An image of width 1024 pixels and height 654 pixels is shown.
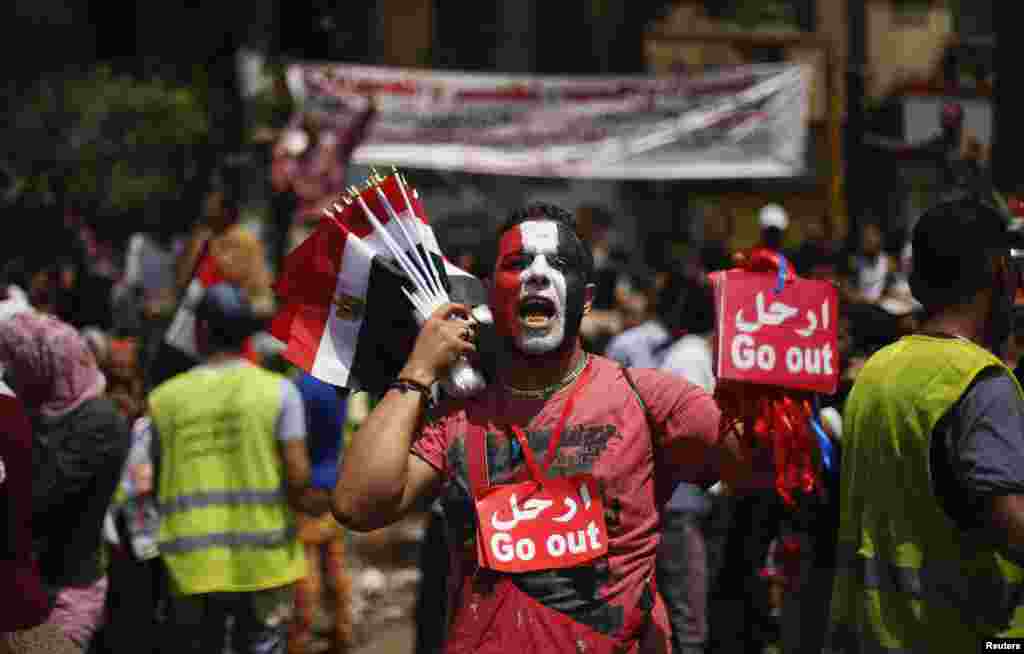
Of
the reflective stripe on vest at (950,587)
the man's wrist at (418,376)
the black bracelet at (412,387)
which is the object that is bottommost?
the reflective stripe on vest at (950,587)

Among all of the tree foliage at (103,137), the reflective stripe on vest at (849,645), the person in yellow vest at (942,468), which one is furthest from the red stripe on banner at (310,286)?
the tree foliage at (103,137)

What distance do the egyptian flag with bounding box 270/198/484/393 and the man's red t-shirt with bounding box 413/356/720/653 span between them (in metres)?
0.35

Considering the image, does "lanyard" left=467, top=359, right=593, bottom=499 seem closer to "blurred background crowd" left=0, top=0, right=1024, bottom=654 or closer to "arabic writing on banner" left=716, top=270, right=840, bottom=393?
"arabic writing on banner" left=716, top=270, right=840, bottom=393

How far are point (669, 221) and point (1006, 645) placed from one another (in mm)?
14460

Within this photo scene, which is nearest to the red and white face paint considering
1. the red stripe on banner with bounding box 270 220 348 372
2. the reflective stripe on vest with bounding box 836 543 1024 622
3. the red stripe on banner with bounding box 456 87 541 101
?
the red stripe on banner with bounding box 270 220 348 372

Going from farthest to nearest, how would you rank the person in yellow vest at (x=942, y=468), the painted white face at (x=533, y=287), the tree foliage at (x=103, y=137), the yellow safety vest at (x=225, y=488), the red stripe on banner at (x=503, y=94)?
the red stripe on banner at (x=503, y=94) < the tree foliage at (x=103, y=137) < the yellow safety vest at (x=225, y=488) < the painted white face at (x=533, y=287) < the person in yellow vest at (x=942, y=468)

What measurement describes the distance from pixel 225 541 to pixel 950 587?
317 cm

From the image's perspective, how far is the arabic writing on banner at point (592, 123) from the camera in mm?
13555

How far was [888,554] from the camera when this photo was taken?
343 centimetres

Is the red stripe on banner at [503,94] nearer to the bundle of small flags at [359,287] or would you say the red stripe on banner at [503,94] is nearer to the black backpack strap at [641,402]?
the bundle of small flags at [359,287]

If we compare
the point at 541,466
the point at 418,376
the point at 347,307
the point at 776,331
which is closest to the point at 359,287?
the point at 347,307

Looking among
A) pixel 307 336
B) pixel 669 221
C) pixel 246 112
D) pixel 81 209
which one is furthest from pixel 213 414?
pixel 669 221

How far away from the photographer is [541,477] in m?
3.51

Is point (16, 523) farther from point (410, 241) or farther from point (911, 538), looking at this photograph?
point (911, 538)
